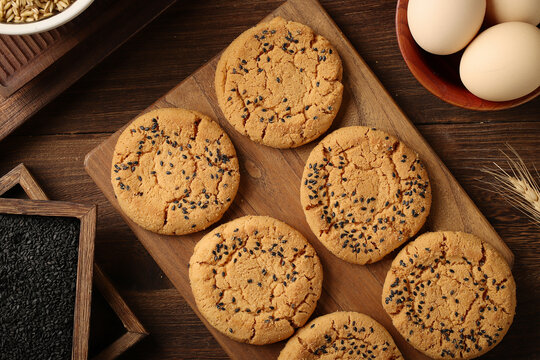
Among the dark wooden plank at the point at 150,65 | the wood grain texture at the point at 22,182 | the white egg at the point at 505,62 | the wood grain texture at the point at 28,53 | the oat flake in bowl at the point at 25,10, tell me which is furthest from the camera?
the dark wooden plank at the point at 150,65

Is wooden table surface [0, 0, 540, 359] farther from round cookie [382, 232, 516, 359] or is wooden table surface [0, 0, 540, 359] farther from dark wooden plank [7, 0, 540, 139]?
round cookie [382, 232, 516, 359]

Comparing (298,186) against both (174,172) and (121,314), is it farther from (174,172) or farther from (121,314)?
(121,314)

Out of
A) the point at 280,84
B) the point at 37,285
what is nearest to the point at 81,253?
the point at 37,285

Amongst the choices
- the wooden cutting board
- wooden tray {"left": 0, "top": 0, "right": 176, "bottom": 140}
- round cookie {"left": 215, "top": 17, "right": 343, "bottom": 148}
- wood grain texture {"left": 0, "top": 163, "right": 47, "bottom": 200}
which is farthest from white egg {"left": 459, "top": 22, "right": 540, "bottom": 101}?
wood grain texture {"left": 0, "top": 163, "right": 47, "bottom": 200}

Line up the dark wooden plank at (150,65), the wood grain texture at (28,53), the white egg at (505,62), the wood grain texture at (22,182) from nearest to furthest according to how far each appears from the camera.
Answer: the white egg at (505,62), the wood grain texture at (28,53), the wood grain texture at (22,182), the dark wooden plank at (150,65)

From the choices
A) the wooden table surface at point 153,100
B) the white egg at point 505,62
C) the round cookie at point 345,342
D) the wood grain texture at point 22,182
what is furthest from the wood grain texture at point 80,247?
the white egg at point 505,62

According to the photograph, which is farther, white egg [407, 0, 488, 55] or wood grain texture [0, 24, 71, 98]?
wood grain texture [0, 24, 71, 98]

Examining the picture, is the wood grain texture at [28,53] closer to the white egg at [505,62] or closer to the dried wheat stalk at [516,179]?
the white egg at [505,62]

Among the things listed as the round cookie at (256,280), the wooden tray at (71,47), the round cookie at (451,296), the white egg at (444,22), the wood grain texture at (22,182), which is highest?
the wooden tray at (71,47)
